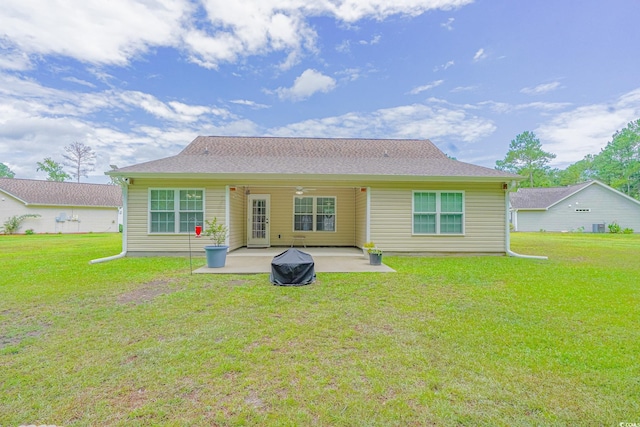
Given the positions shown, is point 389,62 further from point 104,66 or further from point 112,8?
point 104,66

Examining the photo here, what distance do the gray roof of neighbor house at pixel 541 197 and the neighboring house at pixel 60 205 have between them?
1454 inches

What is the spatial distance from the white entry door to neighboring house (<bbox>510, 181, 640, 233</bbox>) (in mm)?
24436

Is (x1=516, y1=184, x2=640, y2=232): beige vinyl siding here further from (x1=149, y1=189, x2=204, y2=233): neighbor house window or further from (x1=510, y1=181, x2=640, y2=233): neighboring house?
(x1=149, y1=189, x2=204, y2=233): neighbor house window

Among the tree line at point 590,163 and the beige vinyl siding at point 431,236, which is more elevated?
the tree line at point 590,163

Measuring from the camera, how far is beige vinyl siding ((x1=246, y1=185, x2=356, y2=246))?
12328 millimetres

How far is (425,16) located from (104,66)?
1693cm

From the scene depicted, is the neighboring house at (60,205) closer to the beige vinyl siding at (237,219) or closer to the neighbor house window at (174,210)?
the beige vinyl siding at (237,219)

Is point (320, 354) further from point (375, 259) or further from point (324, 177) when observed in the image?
point (324, 177)

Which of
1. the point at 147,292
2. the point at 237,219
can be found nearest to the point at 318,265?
the point at 147,292

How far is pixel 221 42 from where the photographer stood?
13.5m

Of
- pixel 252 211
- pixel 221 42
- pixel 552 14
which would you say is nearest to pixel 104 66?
pixel 221 42

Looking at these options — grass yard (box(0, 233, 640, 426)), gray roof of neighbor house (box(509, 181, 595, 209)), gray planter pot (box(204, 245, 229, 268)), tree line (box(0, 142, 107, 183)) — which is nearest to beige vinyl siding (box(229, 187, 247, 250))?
gray planter pot (box(204, 245, 229, 268))

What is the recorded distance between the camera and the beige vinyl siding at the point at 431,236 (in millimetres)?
9680

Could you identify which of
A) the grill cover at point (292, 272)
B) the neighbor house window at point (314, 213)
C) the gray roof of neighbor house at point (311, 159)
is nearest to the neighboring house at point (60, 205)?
the gray roof of neighbor house at point (311, 159)
